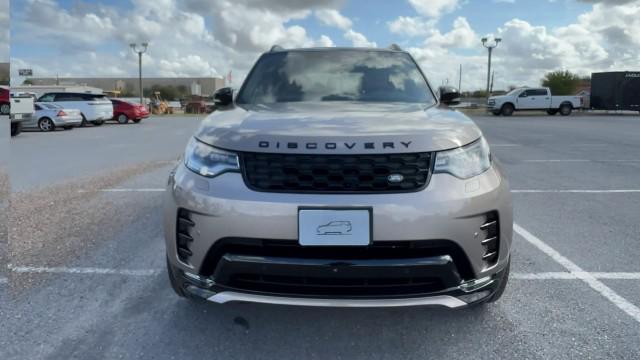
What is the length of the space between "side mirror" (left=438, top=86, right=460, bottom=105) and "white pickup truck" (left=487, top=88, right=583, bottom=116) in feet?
102

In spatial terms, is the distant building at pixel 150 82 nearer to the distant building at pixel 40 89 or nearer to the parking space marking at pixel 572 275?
the distant building at pixel 40 89

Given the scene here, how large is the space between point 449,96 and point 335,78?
89 centimetres

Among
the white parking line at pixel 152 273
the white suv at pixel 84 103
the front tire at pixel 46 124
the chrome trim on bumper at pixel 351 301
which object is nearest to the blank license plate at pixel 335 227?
the chrome trim on bumper at pixel 351 301

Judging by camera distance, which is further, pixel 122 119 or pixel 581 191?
pixel 122 119

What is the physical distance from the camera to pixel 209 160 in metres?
2.49

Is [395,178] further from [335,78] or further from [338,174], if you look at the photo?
[335,78]

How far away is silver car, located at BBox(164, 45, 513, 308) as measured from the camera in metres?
2.21

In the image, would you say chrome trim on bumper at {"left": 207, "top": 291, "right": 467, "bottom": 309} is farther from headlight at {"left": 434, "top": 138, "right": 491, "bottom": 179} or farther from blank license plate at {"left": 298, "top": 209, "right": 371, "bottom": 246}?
headlight at {"left": 434, "top": 138, "right": 491, "bottom": 179}

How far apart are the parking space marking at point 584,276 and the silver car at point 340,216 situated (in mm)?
1002

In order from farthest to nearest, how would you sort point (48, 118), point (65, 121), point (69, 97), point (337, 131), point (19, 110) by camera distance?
1. point (69, 97)
2. point (65, 121)
3. point (48, 118)
4. point (19, 110)
5. point (337, 131)

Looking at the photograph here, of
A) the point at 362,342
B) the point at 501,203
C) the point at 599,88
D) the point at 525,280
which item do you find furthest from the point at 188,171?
the point at 599,88

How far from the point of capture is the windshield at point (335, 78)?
364cm

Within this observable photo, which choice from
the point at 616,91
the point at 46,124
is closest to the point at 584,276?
the point at 46,124

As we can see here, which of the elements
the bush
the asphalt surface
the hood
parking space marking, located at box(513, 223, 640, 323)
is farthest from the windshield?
the bush
